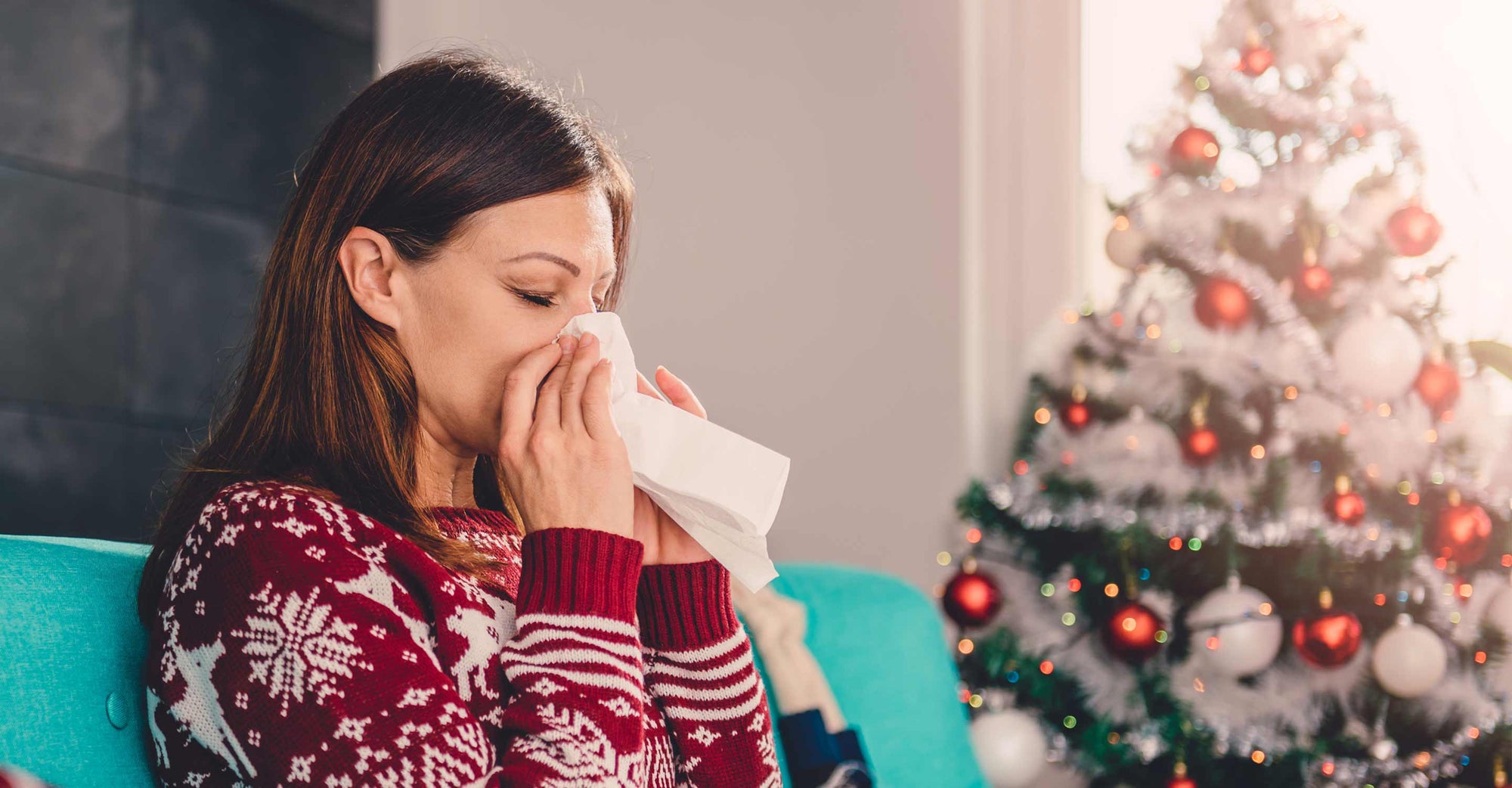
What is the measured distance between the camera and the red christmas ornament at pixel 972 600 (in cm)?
237

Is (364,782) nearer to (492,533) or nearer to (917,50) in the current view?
(492,533)

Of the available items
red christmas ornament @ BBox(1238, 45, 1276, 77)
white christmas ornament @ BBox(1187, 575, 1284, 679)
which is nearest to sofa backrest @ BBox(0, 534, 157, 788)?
white christmas ornament @ BBox(1187, 575, 1284, 679)

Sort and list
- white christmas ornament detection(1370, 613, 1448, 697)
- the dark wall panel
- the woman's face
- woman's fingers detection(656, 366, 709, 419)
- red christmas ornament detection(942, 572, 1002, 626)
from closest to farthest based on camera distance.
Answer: the woman's face → woman's fingers detection(656, 366, 709, 419) → white christmas ornament detection(1370, 613, 1448, 697) → red christmas ornament detection(942, 572, 1002, 626) → the dark wall panel

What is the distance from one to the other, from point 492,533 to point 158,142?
2.08 metres

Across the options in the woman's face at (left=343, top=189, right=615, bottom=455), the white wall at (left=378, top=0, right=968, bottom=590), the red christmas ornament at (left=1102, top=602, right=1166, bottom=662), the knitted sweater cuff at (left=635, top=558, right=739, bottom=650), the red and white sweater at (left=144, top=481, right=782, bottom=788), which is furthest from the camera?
the white wall at (left=378, top=0, right=968, bottom=590)

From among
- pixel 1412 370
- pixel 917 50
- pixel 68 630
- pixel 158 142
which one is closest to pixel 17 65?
pixel 158 142

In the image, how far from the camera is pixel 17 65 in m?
2.54

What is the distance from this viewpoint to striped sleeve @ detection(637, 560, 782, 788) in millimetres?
1138

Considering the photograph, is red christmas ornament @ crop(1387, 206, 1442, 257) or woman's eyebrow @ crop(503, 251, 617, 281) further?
red christmas ornament @ crop(1387, 206, 1442, 257)

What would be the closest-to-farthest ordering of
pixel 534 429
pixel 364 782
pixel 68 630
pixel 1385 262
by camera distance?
1. pixel 364 782
2. pixel 68 630
3. pixel 534 429
4. pixel 1385 262

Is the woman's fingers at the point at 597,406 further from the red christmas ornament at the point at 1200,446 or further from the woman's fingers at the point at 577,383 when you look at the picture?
the red christmas ornament at the point at 1200,446

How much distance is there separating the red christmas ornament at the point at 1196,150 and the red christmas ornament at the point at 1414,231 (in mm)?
326

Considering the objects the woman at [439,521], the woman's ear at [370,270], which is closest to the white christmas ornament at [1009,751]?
the woman at [439,521]

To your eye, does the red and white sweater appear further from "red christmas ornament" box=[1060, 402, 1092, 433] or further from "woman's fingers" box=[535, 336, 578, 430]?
"red christmas ornament" box=[1060, 402, 1092, 433]
